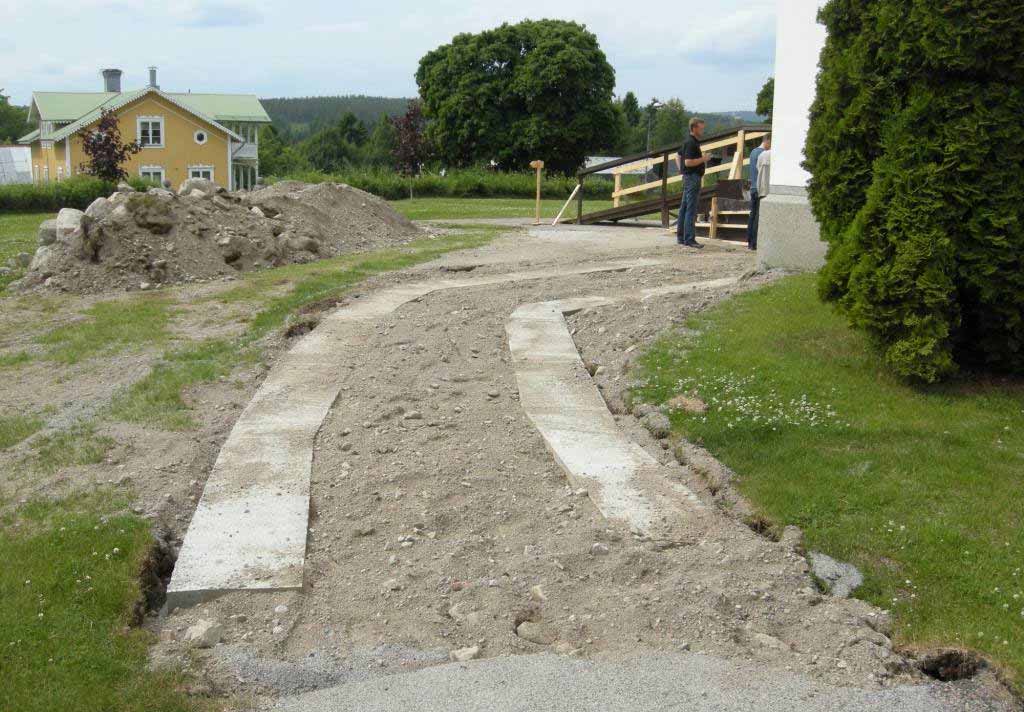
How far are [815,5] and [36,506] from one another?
28.9ft

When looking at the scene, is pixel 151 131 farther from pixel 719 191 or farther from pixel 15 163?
pixel 719 191

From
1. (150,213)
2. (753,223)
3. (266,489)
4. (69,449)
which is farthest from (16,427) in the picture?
(753,223)

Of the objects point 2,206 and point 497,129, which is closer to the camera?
point 2,206

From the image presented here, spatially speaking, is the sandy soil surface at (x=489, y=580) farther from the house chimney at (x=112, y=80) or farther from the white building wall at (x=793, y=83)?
the house chimney at (x=112, y=80)

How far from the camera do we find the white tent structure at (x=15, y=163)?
6512cm

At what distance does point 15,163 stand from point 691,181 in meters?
69.4

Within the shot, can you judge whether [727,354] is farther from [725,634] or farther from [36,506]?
[36,506]

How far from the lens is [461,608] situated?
438cm

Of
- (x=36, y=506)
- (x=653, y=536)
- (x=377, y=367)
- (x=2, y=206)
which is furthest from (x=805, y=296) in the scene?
(x=2, y=206)

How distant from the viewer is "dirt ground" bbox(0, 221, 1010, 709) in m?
4.00

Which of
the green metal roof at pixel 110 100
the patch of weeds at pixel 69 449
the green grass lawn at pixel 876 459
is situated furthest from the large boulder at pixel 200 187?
the green metal roof at pixel 110 100

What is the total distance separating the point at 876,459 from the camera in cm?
577

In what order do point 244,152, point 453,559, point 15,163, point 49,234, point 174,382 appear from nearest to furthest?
1. point 453,559
2. point 174,382
3. point 49,234
4. point 244,152
5. point 15,163

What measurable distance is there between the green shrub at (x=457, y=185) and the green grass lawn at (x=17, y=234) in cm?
1016
